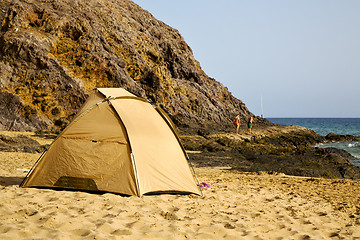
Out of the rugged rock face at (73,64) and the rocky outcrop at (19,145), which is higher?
the rugged rock face at (73,64)

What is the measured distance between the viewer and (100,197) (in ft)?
22.8

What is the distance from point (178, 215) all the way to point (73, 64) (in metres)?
25.4

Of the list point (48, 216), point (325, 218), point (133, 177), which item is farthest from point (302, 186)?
point (48, 216)

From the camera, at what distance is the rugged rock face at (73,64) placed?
83.2 ft

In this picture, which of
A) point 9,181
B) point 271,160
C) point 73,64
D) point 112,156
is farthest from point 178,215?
point 73,64

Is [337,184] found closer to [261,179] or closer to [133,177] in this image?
[261,179]

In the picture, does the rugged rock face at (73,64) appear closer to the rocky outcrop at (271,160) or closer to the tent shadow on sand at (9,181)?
the rocky outcrop at (271,160)

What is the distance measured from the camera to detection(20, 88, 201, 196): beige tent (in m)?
7.51

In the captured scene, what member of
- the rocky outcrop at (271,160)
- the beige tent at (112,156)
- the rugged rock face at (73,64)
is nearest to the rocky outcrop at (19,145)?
the rugged rock face at (73,64)

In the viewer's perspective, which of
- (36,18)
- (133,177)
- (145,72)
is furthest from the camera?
(145,72)

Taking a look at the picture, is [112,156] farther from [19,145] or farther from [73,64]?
[73,64]

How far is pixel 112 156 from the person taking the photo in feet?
25.2

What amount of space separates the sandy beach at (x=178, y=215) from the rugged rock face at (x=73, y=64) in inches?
695

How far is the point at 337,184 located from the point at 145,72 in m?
27.0
